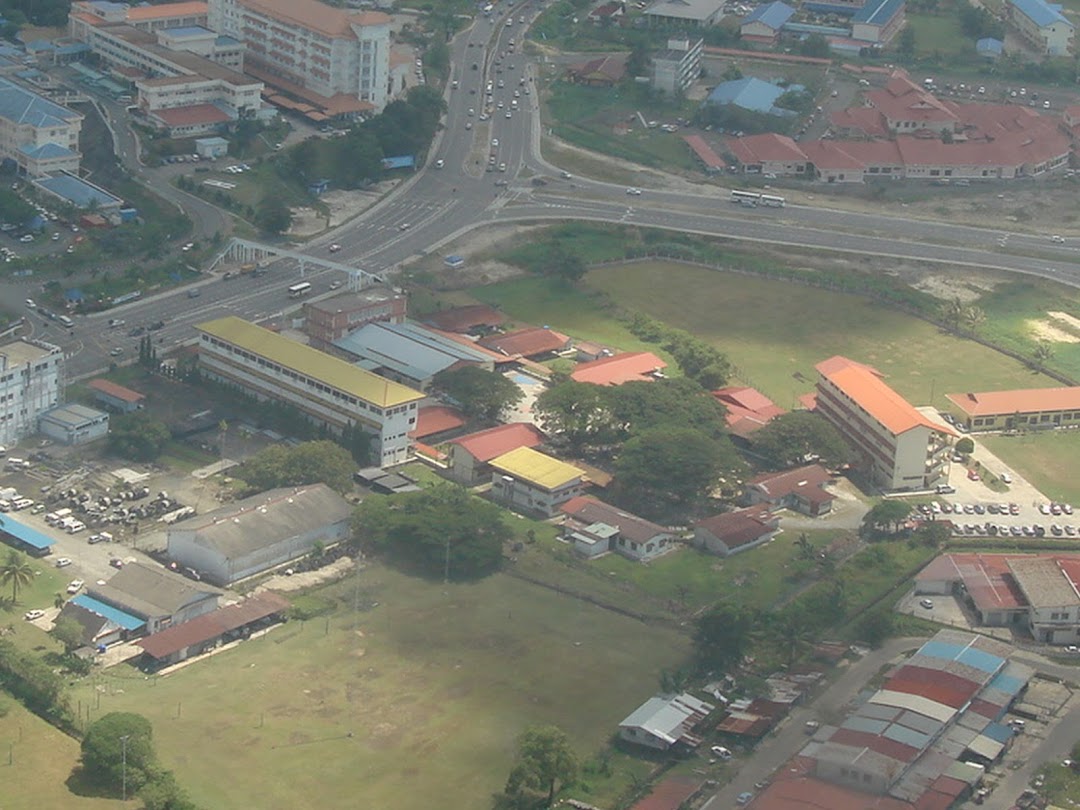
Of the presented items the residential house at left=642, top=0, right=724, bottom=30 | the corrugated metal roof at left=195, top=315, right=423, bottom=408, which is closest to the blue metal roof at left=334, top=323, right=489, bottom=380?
the corrugated metal roof at left=195, top=315, right=423, bottom=408

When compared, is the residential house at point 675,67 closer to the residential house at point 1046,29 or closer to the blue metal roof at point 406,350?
the residential house at point 1046,29

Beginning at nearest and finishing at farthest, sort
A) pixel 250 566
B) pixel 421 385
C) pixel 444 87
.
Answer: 1. pixel 250 566
2. pixel 421 385
3. pixel 444 87

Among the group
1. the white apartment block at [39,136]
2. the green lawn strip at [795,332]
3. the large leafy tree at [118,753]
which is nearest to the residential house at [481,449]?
the green lawn strip at [795,332]

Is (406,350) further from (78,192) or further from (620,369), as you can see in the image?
(78,192)

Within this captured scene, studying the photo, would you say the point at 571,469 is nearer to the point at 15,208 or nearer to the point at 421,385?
the point at 421,385

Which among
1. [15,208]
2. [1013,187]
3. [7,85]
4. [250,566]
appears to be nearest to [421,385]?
[250,566]

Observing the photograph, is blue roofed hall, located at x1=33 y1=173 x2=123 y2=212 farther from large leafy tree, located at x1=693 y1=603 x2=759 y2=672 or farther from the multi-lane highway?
large leafy tree, located at x1=693 y1=603 x2=759 y2=672
